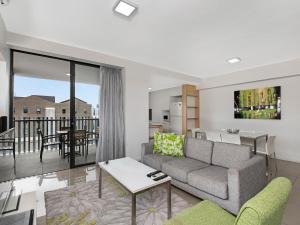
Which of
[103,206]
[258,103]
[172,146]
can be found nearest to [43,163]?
[103,206]

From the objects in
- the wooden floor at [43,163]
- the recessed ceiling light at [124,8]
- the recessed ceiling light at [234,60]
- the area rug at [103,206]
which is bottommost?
the area rug at [103,206]

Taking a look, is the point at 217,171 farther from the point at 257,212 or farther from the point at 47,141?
the point at 47,141

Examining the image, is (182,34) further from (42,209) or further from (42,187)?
(42,187)

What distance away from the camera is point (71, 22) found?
241 cm

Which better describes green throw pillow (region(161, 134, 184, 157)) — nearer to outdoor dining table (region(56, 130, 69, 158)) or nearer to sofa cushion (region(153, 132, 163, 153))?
sofa cushion (region(153, 132, 163, 153))

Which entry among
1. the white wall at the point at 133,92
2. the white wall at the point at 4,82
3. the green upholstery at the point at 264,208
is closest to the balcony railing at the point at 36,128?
the white wall at the point at 133,92

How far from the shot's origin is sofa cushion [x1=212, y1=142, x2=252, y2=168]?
223cm

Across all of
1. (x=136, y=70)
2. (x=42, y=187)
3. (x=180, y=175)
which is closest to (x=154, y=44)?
(x=136, y=70)

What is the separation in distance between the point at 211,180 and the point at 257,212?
4.29ft

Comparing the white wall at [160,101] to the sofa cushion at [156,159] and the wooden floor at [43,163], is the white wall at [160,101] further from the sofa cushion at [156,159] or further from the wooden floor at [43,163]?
the sofa cushion at [156,159]

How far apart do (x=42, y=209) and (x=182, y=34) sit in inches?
133

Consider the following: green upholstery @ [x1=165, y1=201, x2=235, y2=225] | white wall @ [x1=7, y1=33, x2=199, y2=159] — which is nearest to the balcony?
white wall @ [x1=7, y1=33, x2=199, y2=159]

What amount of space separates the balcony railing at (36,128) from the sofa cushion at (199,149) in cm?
231

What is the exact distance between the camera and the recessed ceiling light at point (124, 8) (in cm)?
198
